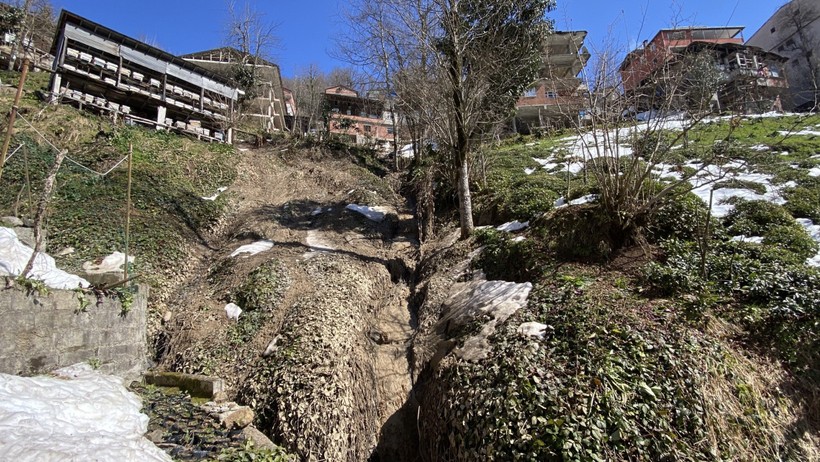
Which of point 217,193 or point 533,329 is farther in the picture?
point 217,193

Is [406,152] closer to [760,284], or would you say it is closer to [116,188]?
[116,188]

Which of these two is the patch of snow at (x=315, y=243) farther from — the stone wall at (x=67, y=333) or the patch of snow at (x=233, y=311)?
the stone wall at (x=67, y=333)

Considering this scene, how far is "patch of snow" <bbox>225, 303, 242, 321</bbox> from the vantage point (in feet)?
23.7

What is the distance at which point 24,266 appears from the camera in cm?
572

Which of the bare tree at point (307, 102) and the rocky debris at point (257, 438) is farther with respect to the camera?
the bare tree at point (307, 102)

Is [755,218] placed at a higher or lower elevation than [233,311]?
higher

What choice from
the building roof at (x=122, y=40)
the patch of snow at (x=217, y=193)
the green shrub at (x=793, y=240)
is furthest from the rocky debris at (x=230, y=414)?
the building roof at (x=122, y=40)

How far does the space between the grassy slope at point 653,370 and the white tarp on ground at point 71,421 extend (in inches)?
130

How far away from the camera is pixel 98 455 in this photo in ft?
10.3

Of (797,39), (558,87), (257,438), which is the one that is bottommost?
(257,438)

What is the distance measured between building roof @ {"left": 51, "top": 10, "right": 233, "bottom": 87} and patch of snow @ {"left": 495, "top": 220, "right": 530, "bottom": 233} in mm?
23665

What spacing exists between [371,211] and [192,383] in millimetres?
8534

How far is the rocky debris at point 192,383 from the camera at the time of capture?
18.5 feet

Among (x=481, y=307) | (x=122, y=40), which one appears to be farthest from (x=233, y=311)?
(x=122, y=40)
